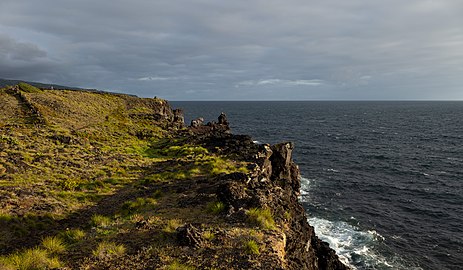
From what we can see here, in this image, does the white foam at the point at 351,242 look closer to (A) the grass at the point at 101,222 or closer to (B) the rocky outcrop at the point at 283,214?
(B) the rocky outcrop at the point at 283,214

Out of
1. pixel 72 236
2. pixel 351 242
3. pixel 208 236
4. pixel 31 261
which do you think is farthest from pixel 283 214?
pixel 351 242

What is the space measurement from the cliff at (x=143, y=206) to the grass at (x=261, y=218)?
0.21 feet

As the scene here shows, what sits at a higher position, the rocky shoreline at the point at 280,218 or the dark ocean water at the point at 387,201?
the rocky shoreline at the point at 280,218

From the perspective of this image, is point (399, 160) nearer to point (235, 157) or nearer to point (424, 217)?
point (424, 217)

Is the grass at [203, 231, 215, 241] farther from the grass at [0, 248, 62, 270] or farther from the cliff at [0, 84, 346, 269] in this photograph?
the grass at [0, 248, 62, 270]

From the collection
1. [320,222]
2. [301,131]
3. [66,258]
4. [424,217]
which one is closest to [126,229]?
[66,258]

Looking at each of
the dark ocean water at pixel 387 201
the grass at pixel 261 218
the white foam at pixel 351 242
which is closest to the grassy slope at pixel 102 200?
the grass at pixel 261 218

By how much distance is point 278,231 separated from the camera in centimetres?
1739

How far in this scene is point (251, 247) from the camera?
14.9 metres

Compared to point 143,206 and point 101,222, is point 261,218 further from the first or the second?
point 101,222

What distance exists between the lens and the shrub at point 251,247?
14.8 metres

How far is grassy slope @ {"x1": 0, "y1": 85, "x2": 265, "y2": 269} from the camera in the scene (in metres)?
14.9

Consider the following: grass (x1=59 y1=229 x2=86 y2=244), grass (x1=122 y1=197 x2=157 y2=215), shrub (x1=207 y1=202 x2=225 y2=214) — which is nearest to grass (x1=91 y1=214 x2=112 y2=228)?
grass (x1=59 y1=229 x2=86 y2=244)

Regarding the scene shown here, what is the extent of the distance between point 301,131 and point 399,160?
61.2 meters
